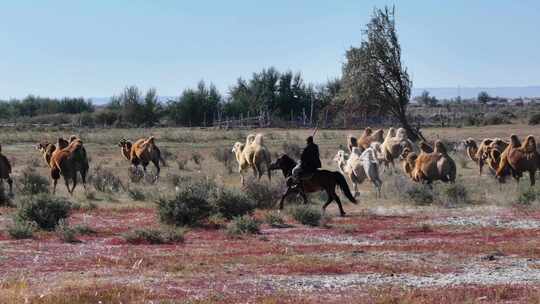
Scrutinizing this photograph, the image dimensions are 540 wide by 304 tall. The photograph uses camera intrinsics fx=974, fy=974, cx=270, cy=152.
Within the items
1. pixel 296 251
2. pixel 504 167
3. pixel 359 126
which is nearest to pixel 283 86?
pixel 359 126

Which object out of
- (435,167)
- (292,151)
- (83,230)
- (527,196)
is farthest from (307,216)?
(292,151)

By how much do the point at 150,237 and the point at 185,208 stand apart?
301 centimetres

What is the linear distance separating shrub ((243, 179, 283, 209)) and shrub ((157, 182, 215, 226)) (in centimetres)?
301

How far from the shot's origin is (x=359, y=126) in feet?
252

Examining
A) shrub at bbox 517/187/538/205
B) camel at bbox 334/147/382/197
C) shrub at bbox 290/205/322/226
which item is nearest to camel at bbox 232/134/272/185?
camel at bbox 334/147/382/197

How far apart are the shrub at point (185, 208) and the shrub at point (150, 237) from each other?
2.60 meters

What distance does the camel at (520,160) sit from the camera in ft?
96.2

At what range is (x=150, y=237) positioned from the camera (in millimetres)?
19172

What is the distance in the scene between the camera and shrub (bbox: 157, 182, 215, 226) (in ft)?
72.7

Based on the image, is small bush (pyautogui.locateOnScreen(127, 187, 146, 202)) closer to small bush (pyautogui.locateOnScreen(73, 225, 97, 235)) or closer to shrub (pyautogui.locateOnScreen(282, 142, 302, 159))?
small bush (pyautogui.locateOnScreen(73, 225, 97, 235))

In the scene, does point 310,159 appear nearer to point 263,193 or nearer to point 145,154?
point 263,193

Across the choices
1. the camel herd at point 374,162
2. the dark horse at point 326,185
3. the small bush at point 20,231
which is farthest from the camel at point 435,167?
the small bush at point 20,231

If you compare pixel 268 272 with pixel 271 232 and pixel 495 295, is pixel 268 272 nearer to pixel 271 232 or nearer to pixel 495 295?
pixel 495 295

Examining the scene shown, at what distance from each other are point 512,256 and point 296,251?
3801mm
